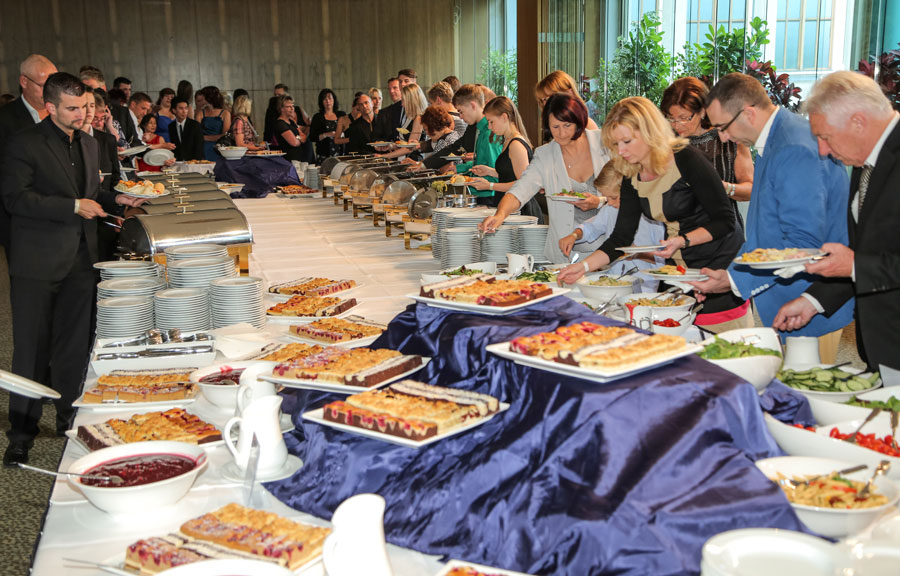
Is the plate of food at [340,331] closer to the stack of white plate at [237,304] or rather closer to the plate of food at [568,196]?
the stack of white plate at [237,304]

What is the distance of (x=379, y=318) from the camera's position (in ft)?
9.16

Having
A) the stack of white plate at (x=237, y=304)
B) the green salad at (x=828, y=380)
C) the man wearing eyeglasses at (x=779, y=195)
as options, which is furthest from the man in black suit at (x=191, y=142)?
the green salad at (x=828, y=380)

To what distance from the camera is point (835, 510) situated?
1153 mm

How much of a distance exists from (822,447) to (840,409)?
0.73ft

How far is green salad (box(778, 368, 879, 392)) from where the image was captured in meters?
1.75

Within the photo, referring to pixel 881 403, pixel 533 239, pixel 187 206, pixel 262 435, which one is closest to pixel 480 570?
pixel 262 435

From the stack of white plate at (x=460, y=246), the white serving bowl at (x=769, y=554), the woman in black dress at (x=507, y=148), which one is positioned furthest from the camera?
the woman in black dress at (x=507, y=148)

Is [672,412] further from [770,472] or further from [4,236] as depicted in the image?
[4,236]

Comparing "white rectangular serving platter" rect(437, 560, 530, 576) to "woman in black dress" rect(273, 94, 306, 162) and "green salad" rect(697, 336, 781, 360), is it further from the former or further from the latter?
"woman in black dress" rect(273, 94, 306, 162)

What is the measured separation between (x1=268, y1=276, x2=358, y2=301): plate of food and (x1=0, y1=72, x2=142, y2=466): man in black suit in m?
0.81

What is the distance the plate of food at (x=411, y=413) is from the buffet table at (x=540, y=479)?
2.7 inches

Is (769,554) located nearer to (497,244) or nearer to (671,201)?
(671,201)

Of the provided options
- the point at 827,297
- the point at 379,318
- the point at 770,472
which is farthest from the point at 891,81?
the point at 770,472

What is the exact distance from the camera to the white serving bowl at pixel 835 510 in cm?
115
